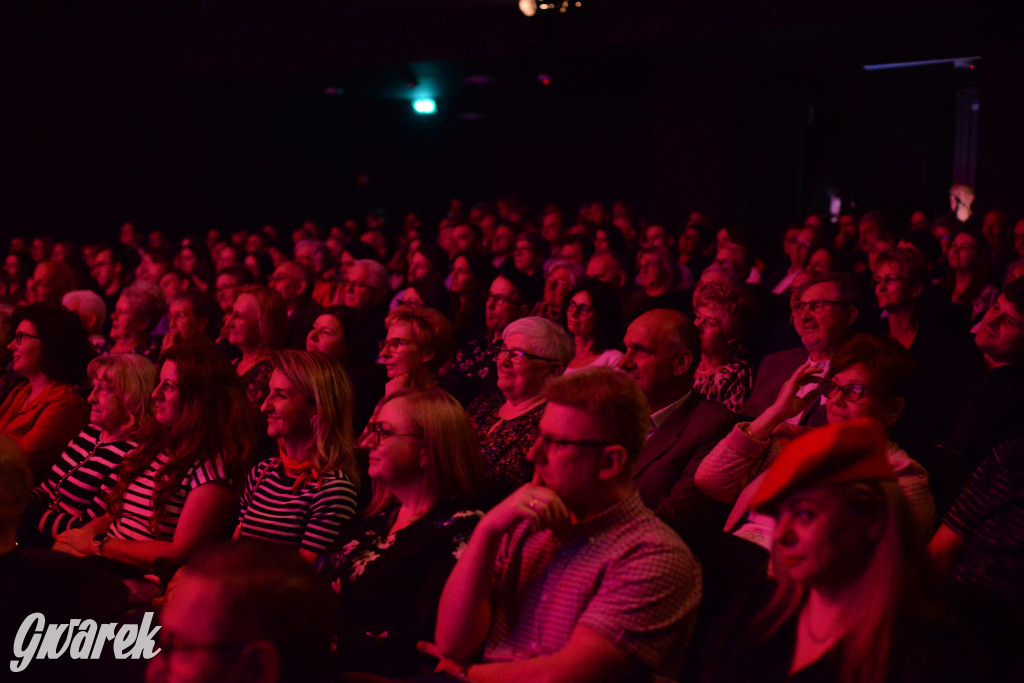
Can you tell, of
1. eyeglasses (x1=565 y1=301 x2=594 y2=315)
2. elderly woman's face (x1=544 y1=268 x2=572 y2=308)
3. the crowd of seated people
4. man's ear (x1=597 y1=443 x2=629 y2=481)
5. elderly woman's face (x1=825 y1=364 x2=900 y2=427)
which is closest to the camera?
the crowd of seated people

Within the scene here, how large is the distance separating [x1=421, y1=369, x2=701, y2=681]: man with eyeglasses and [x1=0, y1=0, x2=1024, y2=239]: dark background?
6797mm

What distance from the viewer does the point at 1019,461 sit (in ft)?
7.63

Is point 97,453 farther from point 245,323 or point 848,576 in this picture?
point 848,576

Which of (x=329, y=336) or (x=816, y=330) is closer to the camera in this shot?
(x=816, y=330)

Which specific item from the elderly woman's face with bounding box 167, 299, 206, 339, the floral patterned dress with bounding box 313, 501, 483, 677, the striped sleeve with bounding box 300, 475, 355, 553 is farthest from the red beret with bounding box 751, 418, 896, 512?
the elderly woman's face with bounding box 167, 299, 206, 339

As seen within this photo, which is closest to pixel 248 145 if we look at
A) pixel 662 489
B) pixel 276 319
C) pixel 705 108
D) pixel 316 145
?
pixel 316 145

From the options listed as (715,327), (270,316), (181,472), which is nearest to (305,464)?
(181,472)

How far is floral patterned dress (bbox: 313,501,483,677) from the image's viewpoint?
7.24 ft

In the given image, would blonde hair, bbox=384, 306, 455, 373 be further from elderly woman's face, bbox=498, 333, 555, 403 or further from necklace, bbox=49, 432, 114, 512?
necklace, bbox=49, 432, 114, 512

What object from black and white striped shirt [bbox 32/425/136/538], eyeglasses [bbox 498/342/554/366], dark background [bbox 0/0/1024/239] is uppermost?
dark background [bbox 0/0/1024/239]

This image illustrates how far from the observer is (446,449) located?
246 cm

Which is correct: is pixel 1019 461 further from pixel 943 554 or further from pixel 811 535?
pixel 811 535

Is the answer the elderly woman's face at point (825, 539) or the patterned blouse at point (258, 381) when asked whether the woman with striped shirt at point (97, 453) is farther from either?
the elderly woman's face at point (825, 539)

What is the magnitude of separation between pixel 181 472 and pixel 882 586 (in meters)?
2.10
